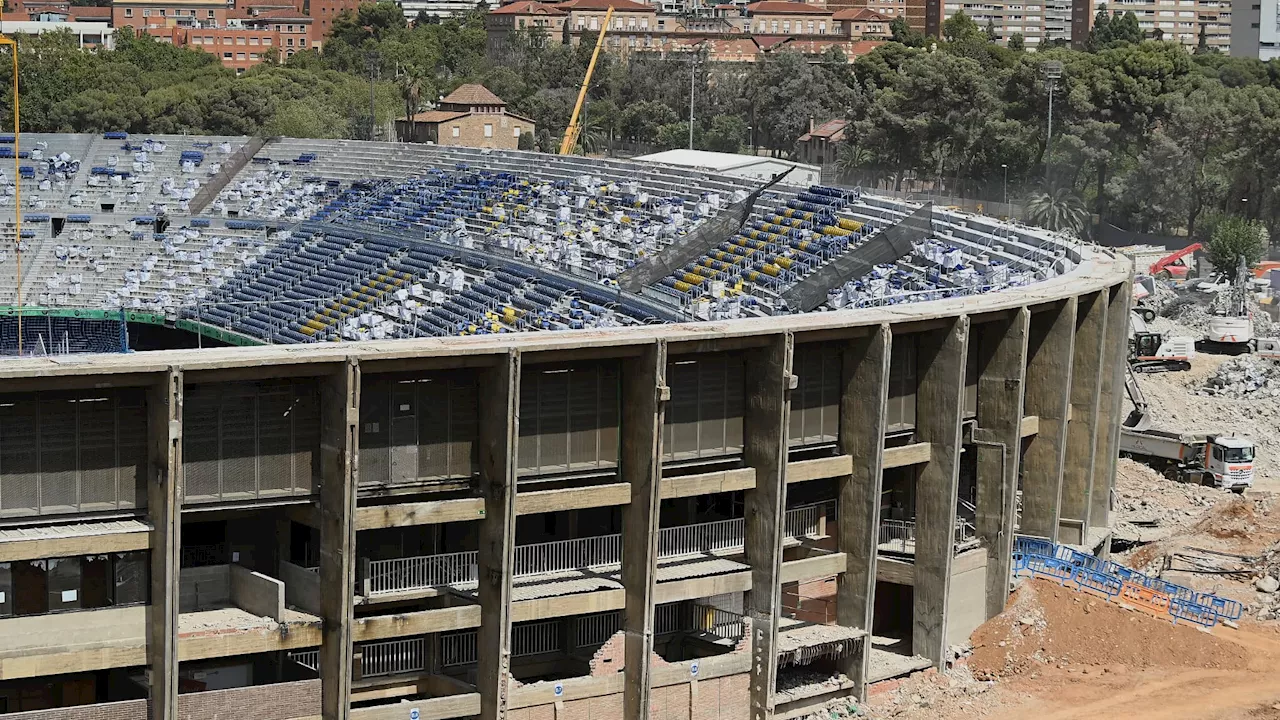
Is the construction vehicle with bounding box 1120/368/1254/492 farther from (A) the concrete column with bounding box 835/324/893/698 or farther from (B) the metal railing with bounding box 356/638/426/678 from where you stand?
(B) the metal railing with bounding box 356/638/426/678

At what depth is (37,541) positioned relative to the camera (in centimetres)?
2666

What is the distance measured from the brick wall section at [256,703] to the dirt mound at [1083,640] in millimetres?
12724

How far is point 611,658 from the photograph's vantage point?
101ft

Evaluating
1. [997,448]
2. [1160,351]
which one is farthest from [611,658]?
[1160,351]

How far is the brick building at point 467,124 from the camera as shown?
4363 inches

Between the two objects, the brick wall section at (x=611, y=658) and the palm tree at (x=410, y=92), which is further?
the palm tree at (x=410, y=92)

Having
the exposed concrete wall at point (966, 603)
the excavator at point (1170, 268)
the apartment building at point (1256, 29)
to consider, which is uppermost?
the apartment building at point (1256, 29)

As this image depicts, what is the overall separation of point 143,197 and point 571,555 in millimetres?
52299

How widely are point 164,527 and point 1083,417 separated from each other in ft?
70.3

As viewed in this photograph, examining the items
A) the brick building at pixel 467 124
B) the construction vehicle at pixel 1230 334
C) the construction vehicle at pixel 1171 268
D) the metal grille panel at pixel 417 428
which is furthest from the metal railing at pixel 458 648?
the brick building at pixel 467 124

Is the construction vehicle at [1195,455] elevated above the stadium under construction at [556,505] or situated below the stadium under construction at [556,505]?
below

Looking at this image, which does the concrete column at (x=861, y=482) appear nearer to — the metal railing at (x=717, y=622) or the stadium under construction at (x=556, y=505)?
the stadium under construction at (x=556, y=505)

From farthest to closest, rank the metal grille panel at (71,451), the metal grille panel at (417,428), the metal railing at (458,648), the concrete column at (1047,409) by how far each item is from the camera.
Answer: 1. the concrete column at (1047,409)
2. the metal railing at (458,648)
3. the metal grille panel at (417,428)
4. the metal grille panel at (71,451)

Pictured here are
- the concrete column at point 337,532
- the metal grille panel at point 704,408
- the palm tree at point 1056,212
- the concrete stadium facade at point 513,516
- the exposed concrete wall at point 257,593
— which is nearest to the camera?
the concrete stadium facade at point 513,516
